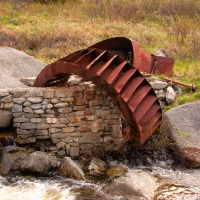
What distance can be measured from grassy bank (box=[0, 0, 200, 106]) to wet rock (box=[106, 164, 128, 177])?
2490mm

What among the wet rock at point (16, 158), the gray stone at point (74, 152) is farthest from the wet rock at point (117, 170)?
the wet rock at point (16, 158)

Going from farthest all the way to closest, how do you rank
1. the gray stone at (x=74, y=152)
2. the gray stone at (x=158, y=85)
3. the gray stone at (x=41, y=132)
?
the gray stone at (x=158, y=85) < the gray stone at (x=74, y=152) < the gray stone at (x=41, y=132)

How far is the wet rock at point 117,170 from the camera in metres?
6.23

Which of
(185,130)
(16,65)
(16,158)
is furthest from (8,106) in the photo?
(185,130)

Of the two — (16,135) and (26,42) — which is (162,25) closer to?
(26,42)

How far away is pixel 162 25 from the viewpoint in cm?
1496

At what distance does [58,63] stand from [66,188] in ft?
8.25

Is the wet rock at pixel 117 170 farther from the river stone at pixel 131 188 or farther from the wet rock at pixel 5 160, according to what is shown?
the wet rock at pixel 5 160

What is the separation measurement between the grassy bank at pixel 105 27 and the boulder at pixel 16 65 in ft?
2.74

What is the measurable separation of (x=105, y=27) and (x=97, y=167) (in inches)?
331

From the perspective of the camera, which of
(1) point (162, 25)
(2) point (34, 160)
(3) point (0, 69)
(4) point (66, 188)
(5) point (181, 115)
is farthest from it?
(1) point (162, 25)

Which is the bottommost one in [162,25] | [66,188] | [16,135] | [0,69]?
[66,188]

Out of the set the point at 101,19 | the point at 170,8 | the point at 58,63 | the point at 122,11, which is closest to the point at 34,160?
the point at 58,63

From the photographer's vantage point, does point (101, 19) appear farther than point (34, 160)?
Yes
